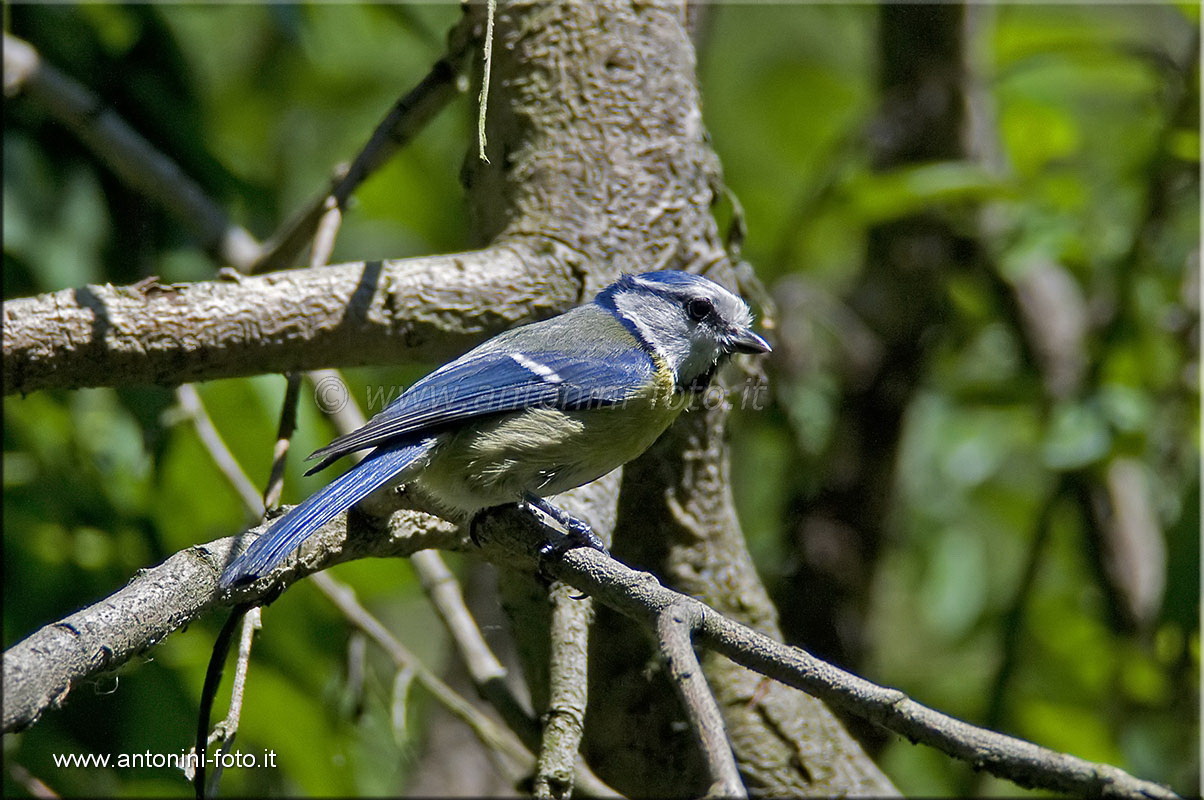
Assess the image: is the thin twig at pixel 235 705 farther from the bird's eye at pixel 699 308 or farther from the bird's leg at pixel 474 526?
the bird's eye at pixel 699 308

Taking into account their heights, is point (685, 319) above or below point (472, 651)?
above

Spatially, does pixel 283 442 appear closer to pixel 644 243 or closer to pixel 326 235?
pixel 326 235

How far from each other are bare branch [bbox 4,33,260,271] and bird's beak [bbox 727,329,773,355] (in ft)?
4.10

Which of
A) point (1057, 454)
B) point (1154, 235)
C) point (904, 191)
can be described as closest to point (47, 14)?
point (904, 191)

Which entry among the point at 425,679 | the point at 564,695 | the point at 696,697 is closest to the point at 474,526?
the point at 564,695

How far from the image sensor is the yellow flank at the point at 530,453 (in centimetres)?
217

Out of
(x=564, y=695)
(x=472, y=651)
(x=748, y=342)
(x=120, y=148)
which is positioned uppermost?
(x=120, y=148)

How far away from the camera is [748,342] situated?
248 cm

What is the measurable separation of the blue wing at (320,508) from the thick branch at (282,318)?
0.26 m

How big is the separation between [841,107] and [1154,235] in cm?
206

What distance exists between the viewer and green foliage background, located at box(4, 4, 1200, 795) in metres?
2.80

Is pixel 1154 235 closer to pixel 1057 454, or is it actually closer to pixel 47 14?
pixel 1057 454

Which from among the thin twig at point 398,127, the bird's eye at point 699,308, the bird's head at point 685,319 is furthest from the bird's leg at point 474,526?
the thin twig at point 398,127

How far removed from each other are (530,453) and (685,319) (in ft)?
1.74
